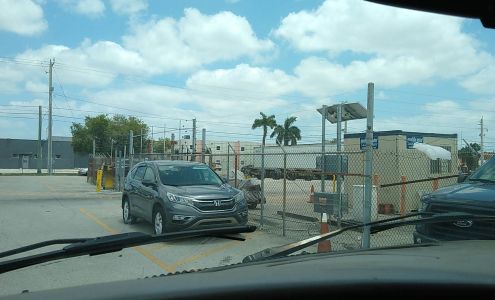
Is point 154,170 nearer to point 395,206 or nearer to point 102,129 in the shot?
point 395,206

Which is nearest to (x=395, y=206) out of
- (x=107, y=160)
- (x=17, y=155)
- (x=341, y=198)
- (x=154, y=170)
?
(x=341, y=198)

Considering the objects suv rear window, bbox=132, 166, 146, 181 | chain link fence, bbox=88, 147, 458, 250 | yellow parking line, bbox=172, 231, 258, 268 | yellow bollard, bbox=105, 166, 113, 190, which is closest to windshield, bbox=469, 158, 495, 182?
chain link fence, bbox=88, 147, 458, 250

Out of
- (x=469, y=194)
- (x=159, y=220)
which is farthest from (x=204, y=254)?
(x=469, y=194)

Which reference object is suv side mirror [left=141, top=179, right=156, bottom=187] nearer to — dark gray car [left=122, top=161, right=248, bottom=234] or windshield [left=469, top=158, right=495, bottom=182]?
dark gray car [left=122, top=161, right=248, bottom=234]

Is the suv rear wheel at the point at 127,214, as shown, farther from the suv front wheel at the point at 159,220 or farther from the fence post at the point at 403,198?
the fence post at the point at 403,198

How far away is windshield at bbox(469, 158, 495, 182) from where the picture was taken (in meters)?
7.20

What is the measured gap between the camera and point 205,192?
10.5 meters

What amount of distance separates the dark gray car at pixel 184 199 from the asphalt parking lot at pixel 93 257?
2.11ft

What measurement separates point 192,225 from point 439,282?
26.6 feet

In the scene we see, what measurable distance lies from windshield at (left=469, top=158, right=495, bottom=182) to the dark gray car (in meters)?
4.66

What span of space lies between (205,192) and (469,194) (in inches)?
212

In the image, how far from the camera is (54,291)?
2.38 m

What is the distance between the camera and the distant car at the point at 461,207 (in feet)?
19.0

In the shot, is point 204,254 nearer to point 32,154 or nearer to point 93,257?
point 93,257
